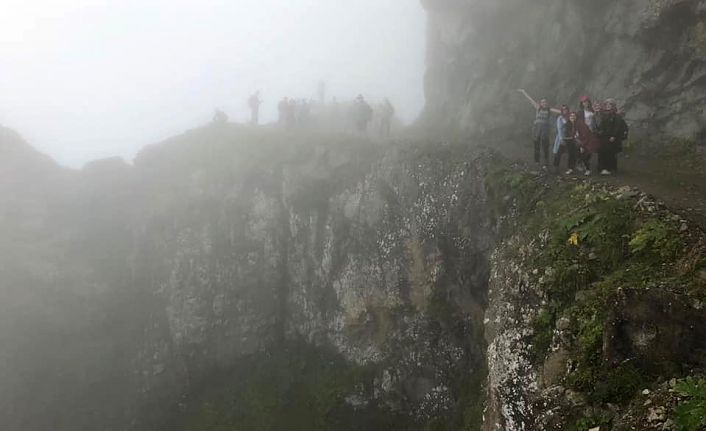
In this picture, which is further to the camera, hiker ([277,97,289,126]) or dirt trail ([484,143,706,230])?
hiker ([277,97,289,126])

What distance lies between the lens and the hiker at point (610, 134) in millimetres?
16734

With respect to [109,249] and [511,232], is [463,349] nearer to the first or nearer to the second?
[511,232]

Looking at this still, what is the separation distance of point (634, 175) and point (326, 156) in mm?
19514

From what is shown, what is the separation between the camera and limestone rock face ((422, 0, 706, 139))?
2045 centimetres

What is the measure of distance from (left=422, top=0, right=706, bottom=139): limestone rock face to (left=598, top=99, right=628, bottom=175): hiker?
14.2 ft

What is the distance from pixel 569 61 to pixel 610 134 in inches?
488

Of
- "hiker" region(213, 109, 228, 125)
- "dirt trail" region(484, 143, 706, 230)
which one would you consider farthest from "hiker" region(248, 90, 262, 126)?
"dirt trail" region(484, 143, 706, 230)

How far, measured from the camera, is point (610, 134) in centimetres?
1684

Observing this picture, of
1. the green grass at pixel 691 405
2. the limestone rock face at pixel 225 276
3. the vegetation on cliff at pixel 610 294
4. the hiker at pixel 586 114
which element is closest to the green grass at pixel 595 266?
the vegetation on cliff at pixel 610 294

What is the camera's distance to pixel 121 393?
Result: 3167cm

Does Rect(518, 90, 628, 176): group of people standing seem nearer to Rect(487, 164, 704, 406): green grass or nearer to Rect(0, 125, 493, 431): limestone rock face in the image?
Rect(487, 164, 704, 406): green grass

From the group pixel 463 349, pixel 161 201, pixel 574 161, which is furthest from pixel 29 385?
pixel 574 161

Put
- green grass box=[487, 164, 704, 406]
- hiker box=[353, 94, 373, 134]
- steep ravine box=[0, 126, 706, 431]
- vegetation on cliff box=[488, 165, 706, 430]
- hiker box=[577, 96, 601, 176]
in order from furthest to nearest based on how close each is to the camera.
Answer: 1. hiker box=[353, 94, 373, 134]
2. hiker box=[577, 96, 601, 176]
3. steep ravine box=[0, 126, 706, 431]
4. green grass box=[487, 164, 704, 406]
5. vegetation on cliff box=[488, 165, 706, 430]

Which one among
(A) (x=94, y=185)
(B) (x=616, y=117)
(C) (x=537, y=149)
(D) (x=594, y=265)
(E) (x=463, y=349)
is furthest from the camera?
(A) (x=94, y=185)
